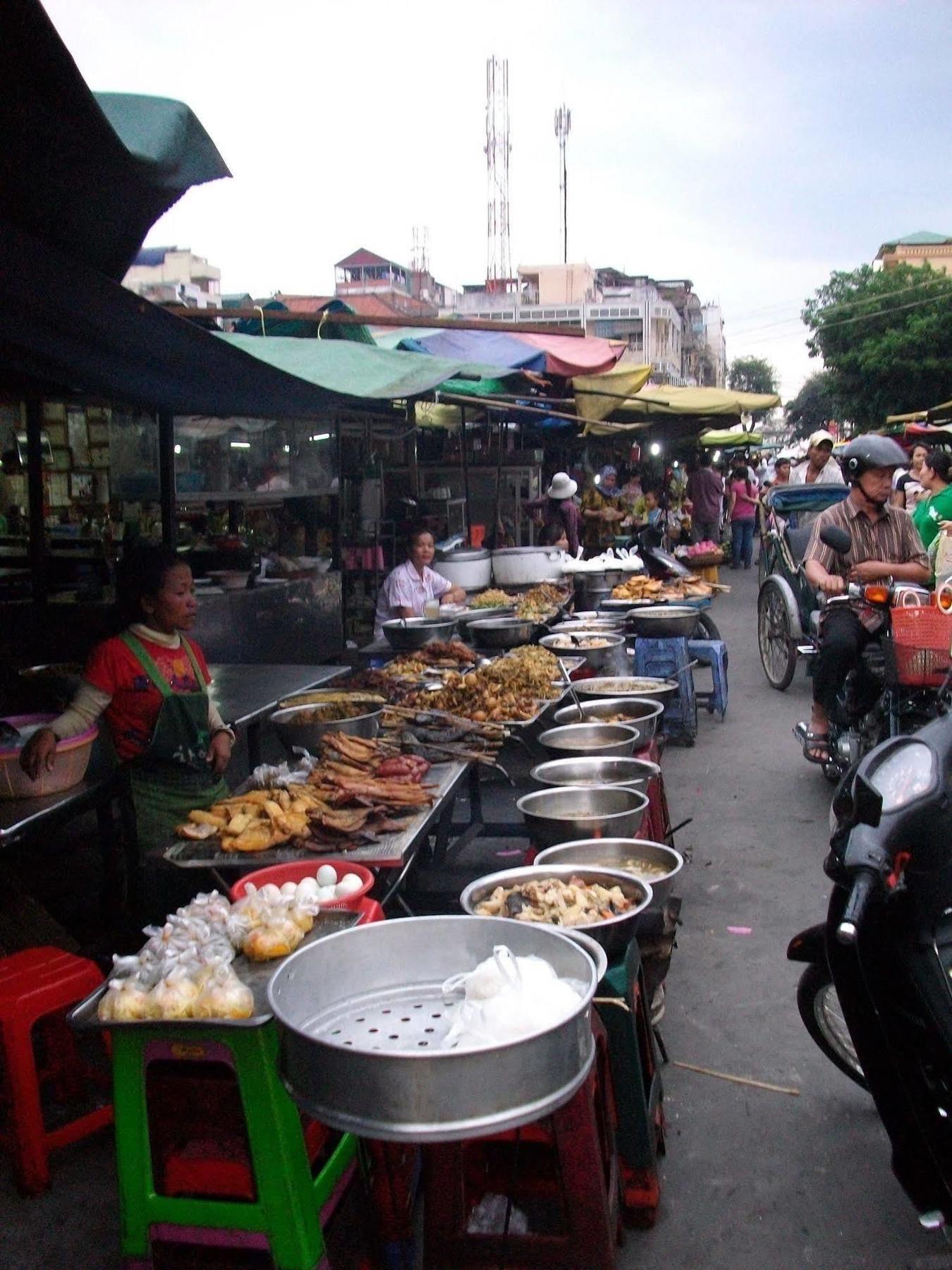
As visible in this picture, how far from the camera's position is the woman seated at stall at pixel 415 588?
7836 mm

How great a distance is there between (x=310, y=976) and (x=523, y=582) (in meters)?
7.43

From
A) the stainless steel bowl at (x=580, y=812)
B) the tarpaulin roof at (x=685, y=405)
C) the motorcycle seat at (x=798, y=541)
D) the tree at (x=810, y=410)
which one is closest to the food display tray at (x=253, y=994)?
the stainless steel bowl at (x=580, y=812)

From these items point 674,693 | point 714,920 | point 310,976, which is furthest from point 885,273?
point 310,976

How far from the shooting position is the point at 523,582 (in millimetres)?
9516

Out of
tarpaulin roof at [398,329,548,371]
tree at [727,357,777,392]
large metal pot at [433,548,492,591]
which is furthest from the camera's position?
tree at [727,357,777,392]

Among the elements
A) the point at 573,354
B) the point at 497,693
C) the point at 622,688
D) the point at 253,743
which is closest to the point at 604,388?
the point at 573,354

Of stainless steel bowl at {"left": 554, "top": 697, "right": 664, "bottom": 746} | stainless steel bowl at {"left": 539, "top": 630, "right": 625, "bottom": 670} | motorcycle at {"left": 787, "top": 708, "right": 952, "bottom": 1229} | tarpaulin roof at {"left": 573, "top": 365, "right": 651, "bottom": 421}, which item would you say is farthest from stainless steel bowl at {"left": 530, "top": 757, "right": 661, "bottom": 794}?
tarpaulin roof at {"left": 573, "top": 365, "right": 651, "bottom": 421}

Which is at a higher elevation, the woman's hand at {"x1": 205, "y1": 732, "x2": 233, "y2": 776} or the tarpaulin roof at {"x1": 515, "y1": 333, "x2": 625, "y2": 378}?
the tarpaulin roof at {"x1": 515, "y1": 333, "x2": 625, "y2": 378}

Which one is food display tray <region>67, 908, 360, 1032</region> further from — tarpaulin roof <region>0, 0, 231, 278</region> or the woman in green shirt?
the woman in green shirt

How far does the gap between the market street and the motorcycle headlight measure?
1235 mm

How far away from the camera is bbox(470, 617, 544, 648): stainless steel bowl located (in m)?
6.83

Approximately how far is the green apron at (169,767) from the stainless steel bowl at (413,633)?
2709 mm

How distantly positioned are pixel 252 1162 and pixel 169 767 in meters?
2.02

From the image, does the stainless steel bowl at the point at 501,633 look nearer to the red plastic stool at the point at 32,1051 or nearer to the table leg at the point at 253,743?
the table leg at the point at 253,743
